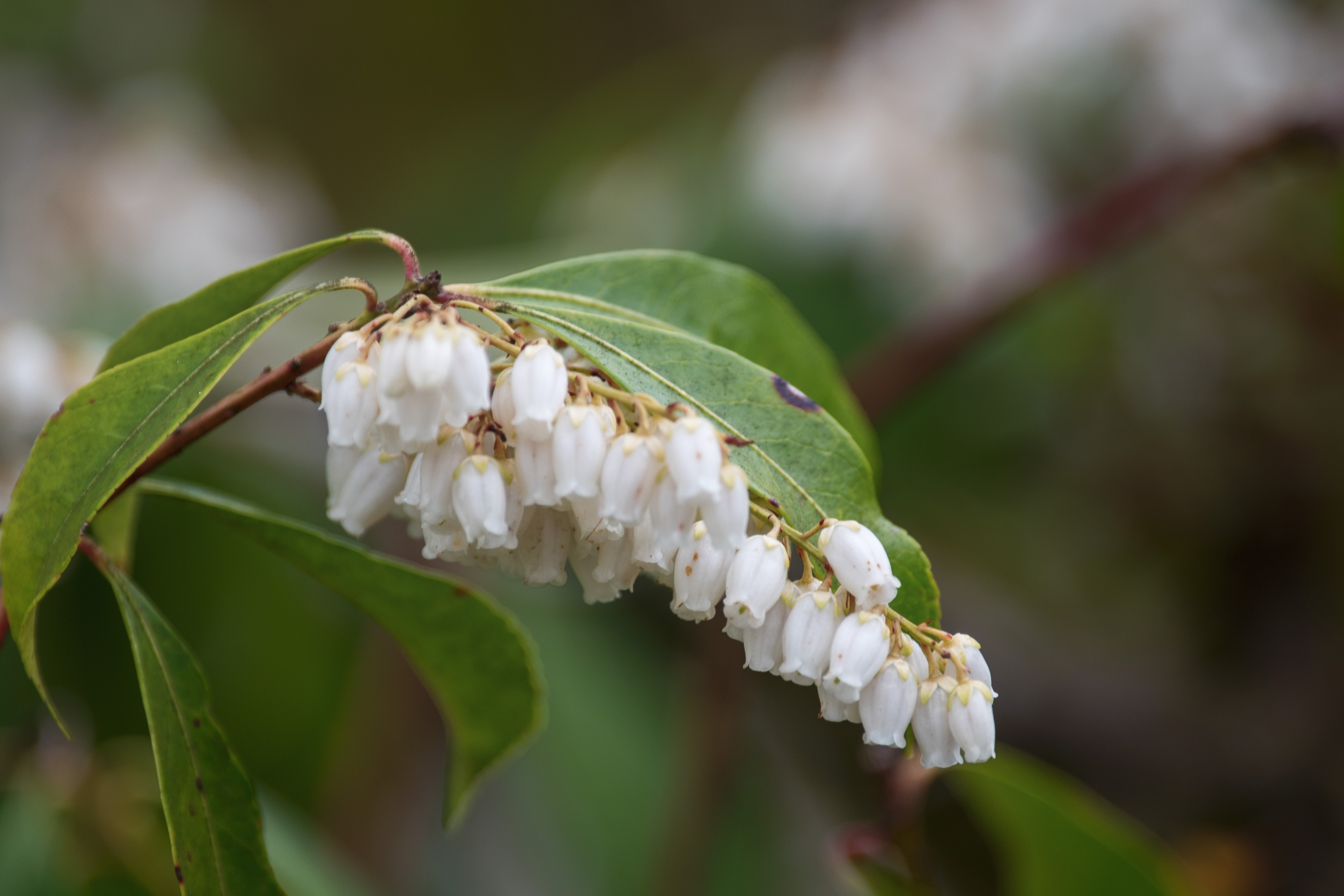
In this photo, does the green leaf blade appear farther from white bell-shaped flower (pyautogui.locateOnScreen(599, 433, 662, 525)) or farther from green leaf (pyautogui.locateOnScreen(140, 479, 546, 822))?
green leaf (pyautogui.locateOnScreen(140, 479, 546, 822))

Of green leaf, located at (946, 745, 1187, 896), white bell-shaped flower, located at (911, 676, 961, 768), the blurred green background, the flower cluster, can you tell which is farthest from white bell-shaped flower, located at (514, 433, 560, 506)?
the blurred green background

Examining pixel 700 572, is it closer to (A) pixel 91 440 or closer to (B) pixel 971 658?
(B) pixel 971 658

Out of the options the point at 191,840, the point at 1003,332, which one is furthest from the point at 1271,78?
the point at 191,840

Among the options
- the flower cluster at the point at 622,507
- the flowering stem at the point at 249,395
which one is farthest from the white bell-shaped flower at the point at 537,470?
the flowering stem at the point at 249,395

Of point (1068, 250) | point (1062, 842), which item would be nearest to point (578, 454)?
point (1062, 842)

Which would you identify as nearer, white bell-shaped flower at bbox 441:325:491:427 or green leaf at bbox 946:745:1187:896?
white bell-shaped flower at bbox 441:325:491:427

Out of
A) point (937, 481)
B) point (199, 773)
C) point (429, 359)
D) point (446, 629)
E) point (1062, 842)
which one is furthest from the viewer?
point (937, 481)
